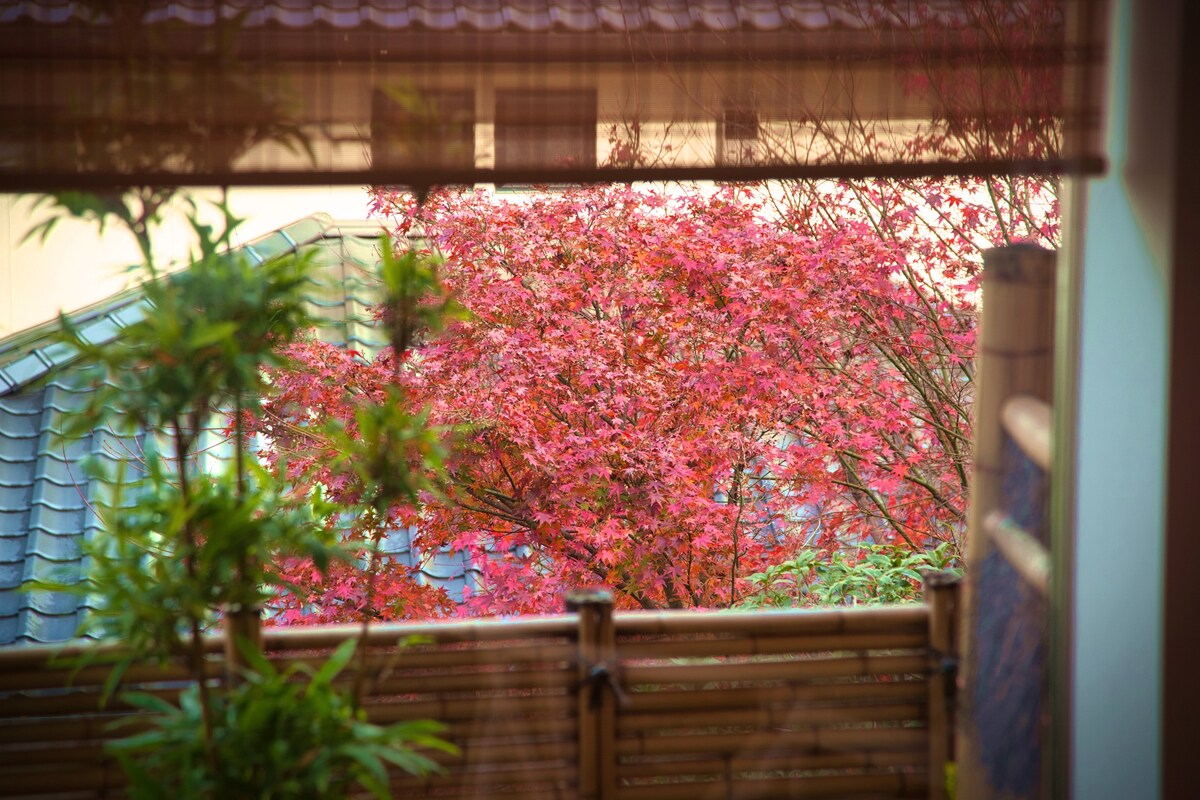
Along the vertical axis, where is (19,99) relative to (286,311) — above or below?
above

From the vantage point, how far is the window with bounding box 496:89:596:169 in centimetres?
188

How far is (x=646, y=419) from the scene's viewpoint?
3.50m

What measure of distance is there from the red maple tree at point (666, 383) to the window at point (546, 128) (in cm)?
144

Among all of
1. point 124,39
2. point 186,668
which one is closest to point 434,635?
point 186,668

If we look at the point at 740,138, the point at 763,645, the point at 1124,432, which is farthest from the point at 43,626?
the point at 1124,432

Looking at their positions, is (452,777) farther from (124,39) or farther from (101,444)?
(101,444)

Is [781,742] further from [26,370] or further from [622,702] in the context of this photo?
[26,370]

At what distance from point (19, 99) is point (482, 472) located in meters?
1.97

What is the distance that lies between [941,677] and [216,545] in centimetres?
144

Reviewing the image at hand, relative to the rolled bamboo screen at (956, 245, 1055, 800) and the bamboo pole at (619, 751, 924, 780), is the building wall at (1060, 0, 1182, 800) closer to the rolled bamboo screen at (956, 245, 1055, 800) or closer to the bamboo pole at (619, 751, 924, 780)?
the rolled bamboo screen at (956, 245, 1055, 800)

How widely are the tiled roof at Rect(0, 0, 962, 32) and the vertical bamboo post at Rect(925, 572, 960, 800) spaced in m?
1.18

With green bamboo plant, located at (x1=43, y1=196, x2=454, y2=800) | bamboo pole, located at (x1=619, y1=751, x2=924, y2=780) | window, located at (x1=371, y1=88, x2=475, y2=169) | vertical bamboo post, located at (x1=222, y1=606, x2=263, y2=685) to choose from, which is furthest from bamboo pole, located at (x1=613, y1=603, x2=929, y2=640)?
window, located at (x1=371, y1=88, x2=475, y2=169)

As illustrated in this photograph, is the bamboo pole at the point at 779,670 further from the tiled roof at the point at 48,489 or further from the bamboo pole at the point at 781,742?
the tiled roof at the point at 48,489

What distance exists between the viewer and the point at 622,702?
1945mm
